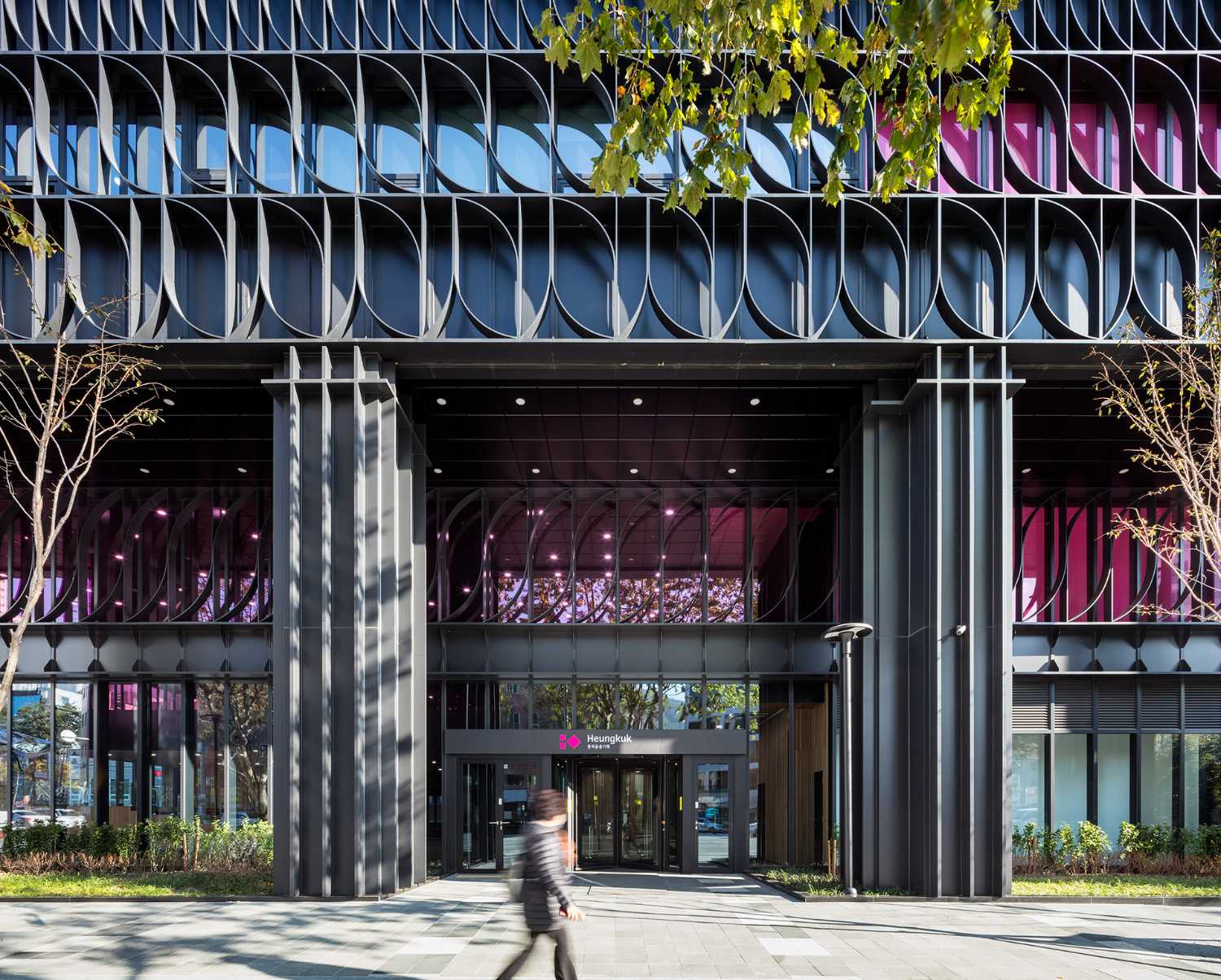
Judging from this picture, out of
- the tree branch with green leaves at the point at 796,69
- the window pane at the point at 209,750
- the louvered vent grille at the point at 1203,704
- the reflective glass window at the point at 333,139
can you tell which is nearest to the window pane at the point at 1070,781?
the louvered vent grille at the point at 1203,704

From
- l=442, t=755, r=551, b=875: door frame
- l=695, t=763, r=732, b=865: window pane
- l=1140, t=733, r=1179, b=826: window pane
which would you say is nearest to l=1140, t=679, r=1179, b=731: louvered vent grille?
l=1140, t=733, r=1179, b=826: window pane

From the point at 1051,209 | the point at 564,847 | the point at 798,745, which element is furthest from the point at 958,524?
the point at 564,847

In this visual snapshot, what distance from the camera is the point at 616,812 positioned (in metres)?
→ 21.3

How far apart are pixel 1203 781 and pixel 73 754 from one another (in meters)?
22.5

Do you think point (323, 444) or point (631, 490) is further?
point (631, 490)

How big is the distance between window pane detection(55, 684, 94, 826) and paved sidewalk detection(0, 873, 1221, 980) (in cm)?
726

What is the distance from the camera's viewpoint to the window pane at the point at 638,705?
70.0 feet

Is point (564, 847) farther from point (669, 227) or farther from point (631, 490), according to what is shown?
point (631, 490)

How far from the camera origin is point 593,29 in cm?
762

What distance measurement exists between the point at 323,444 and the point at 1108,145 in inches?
493

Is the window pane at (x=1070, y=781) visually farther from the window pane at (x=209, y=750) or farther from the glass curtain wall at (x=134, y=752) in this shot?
the window pane at (x=209, y=750)

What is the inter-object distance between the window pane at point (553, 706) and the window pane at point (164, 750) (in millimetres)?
7110

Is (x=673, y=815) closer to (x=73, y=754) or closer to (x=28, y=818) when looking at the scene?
(x=73, y=754)

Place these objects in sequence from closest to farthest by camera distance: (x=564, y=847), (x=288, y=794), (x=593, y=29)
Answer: (x=593, y=29), (x=564, y=847), (x=288, y=794)
